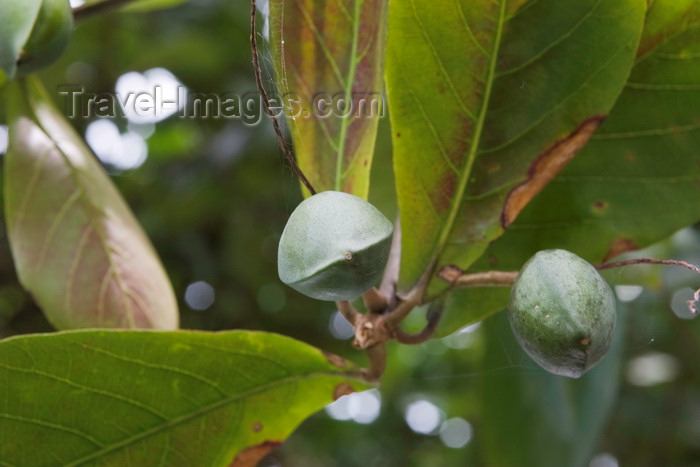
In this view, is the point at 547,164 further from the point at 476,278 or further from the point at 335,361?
the point at 335,361

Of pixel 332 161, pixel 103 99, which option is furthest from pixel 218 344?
pixel 103 99

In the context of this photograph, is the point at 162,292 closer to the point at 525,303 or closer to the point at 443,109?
the point at 443,109

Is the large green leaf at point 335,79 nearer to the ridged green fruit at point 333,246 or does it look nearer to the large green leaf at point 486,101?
the large green leaf at point 486,101

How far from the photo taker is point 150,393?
3.14 ft

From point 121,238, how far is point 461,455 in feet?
6.55

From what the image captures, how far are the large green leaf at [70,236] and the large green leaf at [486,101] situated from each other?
0.50 metres

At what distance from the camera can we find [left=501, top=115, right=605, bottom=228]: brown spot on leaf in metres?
0.94

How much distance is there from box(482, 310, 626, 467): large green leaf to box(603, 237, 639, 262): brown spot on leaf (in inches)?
20.5

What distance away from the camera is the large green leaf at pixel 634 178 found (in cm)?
98

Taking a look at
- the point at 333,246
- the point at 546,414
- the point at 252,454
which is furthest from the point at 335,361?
the point at 546,414

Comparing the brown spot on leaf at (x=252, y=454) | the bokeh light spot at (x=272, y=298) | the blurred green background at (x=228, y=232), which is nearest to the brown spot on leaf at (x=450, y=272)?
the brown spot on leaf at (x=252, y=454)

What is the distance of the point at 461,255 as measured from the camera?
978mm

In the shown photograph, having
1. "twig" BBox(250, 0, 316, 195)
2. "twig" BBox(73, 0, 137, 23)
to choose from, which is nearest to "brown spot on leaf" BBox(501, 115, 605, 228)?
"twig" BBox(250, 0, 316, 195)

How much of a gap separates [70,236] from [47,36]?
1.14 ft
